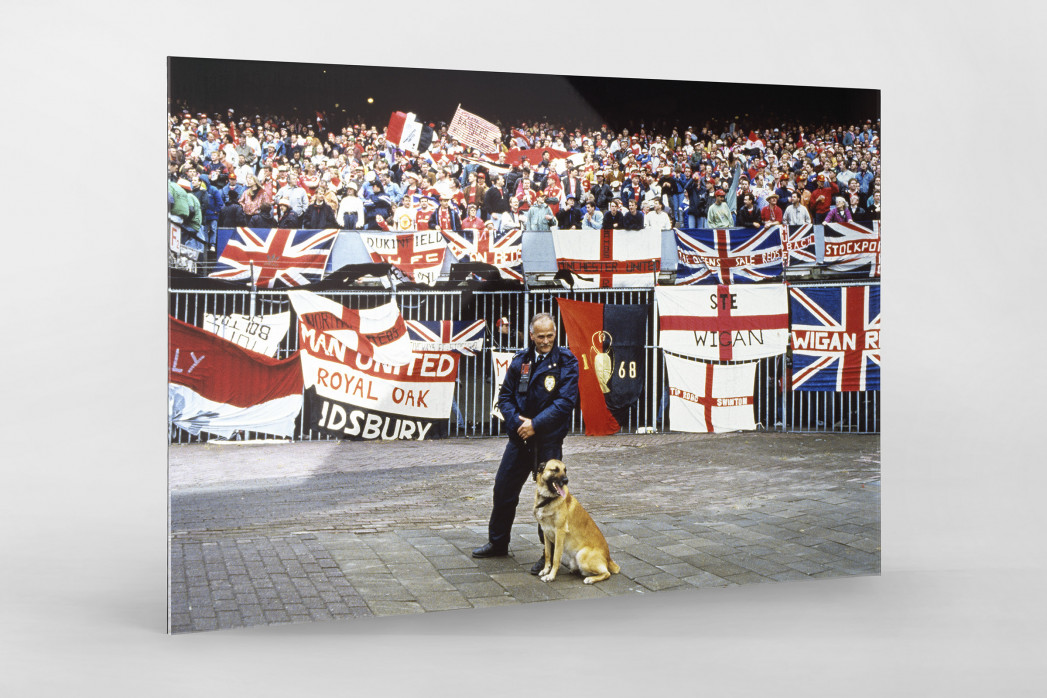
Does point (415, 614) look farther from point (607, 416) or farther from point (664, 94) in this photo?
point (664, 94)

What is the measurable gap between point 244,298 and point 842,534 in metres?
4.46

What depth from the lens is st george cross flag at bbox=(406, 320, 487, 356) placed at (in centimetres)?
755

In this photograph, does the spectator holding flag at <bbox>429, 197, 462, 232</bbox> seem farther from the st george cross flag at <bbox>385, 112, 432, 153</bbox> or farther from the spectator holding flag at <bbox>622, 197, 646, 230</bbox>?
the spectator holding flag at <bbox>622, 197, 646, 230</bbox>

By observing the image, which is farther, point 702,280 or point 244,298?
point 702,280

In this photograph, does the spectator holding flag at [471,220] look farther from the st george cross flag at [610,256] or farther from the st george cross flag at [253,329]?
the st george cross flag at [253,329]

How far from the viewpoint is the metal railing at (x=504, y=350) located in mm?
7156

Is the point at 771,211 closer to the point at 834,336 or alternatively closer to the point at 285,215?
the point at 834,336

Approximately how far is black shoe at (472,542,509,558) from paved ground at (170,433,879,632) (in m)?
0.05

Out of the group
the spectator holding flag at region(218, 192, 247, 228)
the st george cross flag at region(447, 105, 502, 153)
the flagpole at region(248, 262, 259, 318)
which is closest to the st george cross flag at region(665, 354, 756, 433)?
the st george cross flag at region(447, 105, 502, 153)

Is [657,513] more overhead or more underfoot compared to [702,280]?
more underfoot

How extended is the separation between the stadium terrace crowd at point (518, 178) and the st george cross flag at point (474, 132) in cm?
5
